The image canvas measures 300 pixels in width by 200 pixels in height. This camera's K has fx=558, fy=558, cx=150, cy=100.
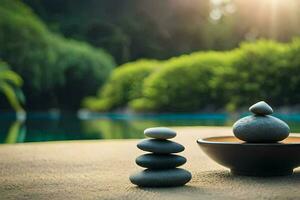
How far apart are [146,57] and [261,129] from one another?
19.8 meters

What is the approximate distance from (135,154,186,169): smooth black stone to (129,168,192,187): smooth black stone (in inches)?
2.0

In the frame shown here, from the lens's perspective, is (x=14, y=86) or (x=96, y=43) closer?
(x=14, y=86)

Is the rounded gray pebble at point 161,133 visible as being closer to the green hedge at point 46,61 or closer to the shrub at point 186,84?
the shrub at point 186,84

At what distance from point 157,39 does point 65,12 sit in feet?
13.8

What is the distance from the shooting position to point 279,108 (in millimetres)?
16172

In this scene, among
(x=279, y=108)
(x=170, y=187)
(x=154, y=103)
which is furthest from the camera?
(x=154, y=103)

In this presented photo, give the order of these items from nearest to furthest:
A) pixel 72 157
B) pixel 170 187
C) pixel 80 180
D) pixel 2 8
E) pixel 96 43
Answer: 1. pixel 170 187
2. pixel 80 180
3. pixel 72 157
4. pixel 2 8
5. pixel 96 43

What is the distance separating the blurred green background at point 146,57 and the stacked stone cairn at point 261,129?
6.54 metres

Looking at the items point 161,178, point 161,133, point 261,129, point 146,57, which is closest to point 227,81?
point 146,57

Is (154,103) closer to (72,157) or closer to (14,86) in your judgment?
(14,86)

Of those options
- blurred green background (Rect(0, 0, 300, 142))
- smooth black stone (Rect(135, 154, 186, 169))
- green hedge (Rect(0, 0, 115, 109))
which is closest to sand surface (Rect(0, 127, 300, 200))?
smooth black stone (Rect(135, 154, 186, 169))

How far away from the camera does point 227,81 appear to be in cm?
1678

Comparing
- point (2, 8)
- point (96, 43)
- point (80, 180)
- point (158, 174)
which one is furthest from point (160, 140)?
point (96, 43)

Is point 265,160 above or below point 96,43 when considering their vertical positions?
below
